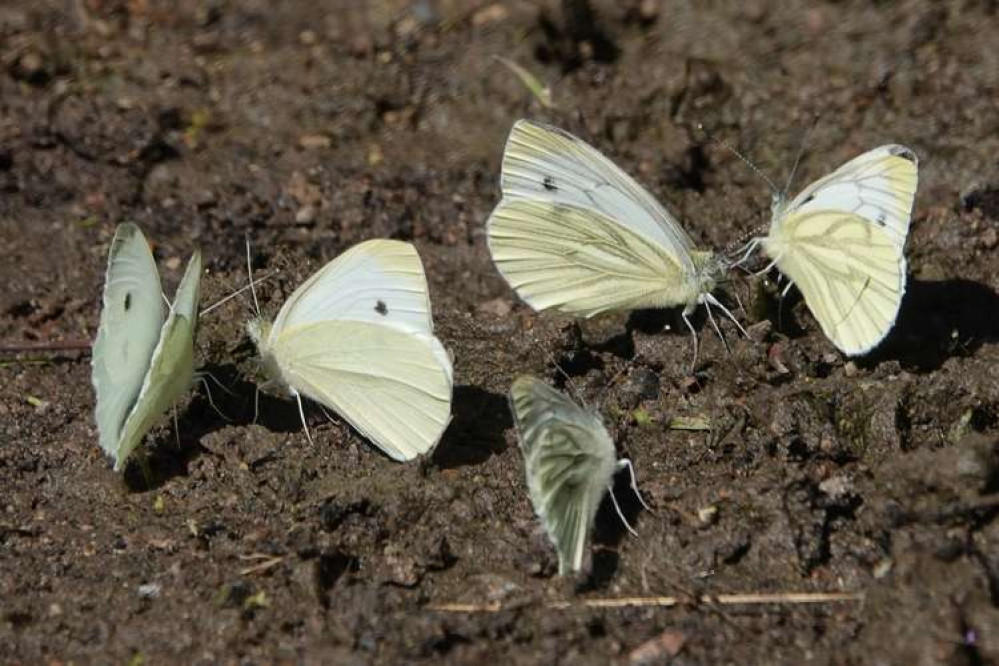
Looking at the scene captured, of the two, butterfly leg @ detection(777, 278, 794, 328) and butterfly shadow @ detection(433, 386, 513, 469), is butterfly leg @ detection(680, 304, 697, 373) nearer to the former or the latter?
butterfly leg @ detection(777, 278, 794, 328)

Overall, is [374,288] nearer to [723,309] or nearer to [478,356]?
[478,356]

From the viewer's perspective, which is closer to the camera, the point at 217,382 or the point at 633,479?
the point at 633,479

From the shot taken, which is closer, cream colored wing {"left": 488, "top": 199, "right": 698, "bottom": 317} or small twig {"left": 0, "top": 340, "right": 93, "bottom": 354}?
cream colored wing {"left": 488, "top": 199, "right": 698, "bottom": 317}

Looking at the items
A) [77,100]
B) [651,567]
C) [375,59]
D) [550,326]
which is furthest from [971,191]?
[77,100]

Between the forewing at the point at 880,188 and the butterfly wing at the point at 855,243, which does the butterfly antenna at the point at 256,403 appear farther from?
the forewing at the point at 880,188

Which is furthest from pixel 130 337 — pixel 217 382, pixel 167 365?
pixel 217 382

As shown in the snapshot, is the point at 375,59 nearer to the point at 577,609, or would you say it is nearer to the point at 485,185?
the point at 485,185

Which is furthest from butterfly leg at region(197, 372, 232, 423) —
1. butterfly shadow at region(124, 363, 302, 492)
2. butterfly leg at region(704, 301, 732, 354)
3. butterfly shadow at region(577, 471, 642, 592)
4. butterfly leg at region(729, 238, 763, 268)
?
butterfly leg at region(729, 238, 763, 268)
